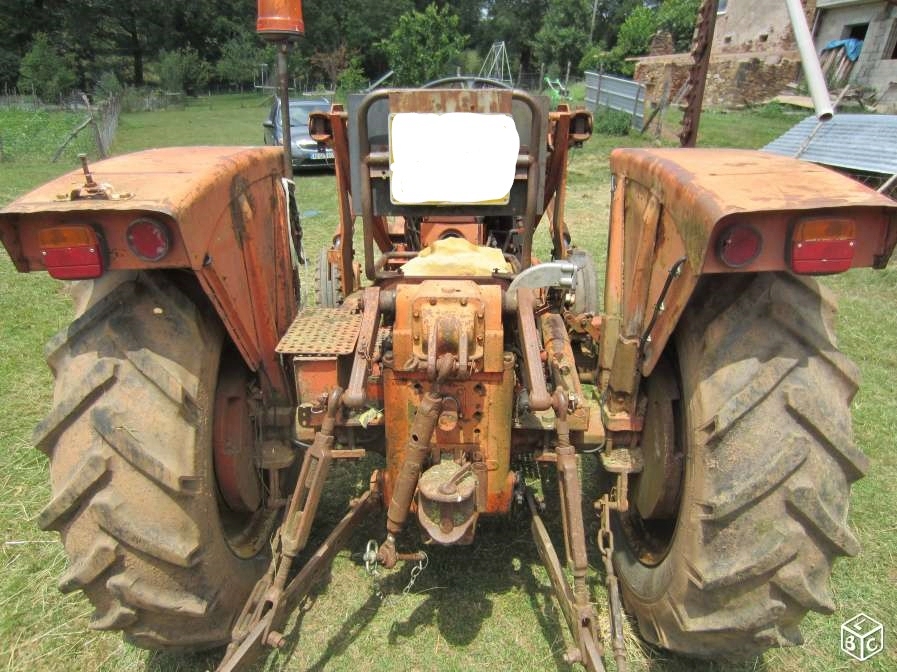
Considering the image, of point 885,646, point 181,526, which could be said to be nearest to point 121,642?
point 181,526

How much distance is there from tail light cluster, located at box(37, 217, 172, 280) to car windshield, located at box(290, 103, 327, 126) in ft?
42.6

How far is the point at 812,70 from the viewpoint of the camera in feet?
11.3

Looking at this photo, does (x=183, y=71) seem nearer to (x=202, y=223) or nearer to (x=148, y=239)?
(x=202, y=223)

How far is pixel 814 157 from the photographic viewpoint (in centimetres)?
895

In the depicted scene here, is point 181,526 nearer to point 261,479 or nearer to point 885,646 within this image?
point 261,479

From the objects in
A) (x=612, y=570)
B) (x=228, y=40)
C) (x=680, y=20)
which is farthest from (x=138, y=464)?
(x=228, y=40)

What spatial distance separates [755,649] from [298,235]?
2995 millimetres

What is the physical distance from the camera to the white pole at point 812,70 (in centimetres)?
331

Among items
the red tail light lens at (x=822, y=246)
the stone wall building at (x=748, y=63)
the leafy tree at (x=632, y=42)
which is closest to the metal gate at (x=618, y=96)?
the stone wall building at (x=748, y=63)

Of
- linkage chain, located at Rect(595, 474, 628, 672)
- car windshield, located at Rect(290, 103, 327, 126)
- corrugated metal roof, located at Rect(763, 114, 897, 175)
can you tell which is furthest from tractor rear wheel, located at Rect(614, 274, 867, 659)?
car windshield, located at Rect(290, 103, 327, 126)

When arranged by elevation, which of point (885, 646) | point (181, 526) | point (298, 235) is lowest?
point (885, 646)

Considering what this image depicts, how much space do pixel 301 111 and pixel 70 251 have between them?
1412 cm

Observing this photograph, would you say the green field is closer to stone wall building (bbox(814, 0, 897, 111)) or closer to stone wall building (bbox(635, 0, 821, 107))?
stone wall building (bbox(814, 0, 897, 111))

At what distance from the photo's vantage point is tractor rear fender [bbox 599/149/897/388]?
1.79 metres
